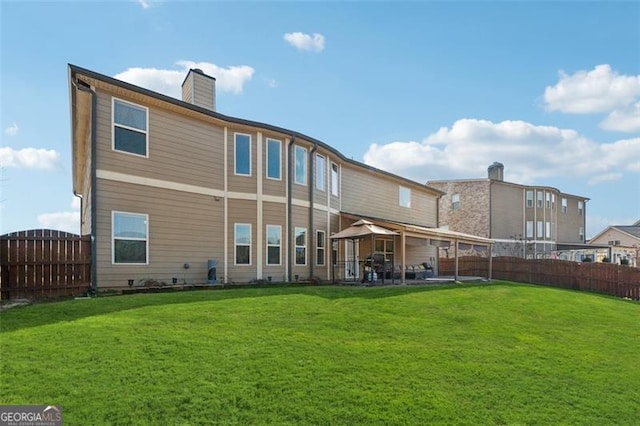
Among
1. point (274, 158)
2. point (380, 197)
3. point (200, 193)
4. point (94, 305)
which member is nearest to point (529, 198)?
point (380, 197)

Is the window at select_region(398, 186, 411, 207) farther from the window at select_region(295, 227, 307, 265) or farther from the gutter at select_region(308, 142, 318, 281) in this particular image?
the window at select_region(295, 227, 307, 265)

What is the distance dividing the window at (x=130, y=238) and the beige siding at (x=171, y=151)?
1.28 meters

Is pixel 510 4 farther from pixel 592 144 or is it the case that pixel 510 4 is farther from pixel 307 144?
pixel 592 144

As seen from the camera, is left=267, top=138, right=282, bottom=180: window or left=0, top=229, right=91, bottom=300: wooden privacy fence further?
left=267, top=138, right=282, bottom=180: window

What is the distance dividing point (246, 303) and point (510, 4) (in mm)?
12891

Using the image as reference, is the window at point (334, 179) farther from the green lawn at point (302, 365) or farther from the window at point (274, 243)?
the green lawn at point (302, 365)

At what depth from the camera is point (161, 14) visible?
11.6m

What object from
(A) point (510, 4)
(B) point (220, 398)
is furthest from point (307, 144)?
(B) point (220, 398)

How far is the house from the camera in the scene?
1101 centimetres

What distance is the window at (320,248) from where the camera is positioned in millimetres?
16594

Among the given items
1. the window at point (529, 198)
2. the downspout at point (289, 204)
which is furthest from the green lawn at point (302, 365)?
the window at point (529, 198)

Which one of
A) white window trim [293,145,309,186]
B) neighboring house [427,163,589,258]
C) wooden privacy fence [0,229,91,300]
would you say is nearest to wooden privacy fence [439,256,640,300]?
neighboring house [427,163,589,258]

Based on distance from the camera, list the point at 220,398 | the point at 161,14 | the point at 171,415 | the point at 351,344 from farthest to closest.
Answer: the point at 161,14 → the point at 351,344 → the point at 220,398 → the point at 171,415

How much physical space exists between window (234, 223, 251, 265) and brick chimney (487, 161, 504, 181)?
32.6m
